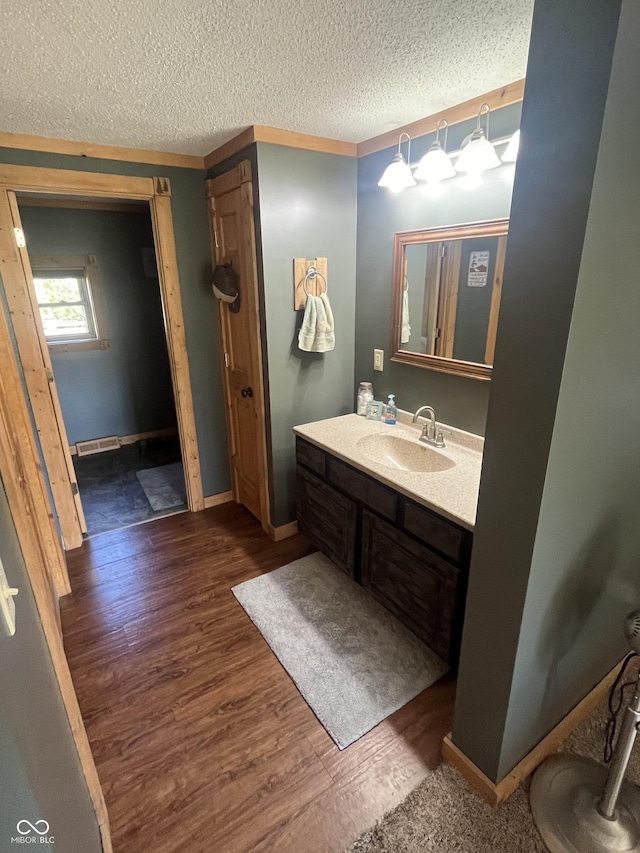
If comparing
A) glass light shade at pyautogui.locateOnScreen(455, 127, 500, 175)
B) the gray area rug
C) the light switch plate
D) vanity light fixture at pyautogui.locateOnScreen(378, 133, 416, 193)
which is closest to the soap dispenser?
the gray area rug

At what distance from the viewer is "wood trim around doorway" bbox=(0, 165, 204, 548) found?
222 cm

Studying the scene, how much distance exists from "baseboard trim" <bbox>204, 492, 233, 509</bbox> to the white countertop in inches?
45.0

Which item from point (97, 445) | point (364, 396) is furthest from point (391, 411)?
point (97, 445)

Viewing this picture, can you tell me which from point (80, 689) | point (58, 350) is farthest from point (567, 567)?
point (58, 350)

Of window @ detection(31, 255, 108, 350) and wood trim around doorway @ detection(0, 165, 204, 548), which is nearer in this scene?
wood trim around doorway @ detection(0, 165, 204, 548)

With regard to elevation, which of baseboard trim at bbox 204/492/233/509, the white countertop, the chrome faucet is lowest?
baseboard trim at bbox 204/492/233/509

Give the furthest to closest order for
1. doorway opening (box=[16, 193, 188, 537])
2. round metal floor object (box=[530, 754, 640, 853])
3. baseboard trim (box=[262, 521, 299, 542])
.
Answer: doorway opening (box=[16, 193, 188, 537]) → baseboard trim (box=[262, 521, 299, 542]) → round metal floor object (box=[530, 754, 640, 853])

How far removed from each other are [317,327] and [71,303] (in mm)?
2932

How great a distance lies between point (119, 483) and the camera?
3639 mm

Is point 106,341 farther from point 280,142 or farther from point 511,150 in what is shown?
point 511,150

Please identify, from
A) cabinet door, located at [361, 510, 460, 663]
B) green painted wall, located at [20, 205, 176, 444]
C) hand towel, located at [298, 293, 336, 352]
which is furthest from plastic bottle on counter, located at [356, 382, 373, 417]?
green painted wall, located at [20, 205, 176, 444]

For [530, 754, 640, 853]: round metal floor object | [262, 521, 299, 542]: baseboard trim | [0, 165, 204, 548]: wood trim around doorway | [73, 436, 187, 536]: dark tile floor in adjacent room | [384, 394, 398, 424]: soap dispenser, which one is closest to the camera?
[530, 754, 640, 853]: round metal floor object

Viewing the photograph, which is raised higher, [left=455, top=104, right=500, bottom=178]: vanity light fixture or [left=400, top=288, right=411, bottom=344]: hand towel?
[left=455, top=104, right=500, bottom=178]: vanity light fixture

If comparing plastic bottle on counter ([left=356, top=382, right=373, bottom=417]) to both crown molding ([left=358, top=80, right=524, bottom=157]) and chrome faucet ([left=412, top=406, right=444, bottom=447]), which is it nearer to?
chrome faucet ([left=412, top=406, right=444, bottom=447])
